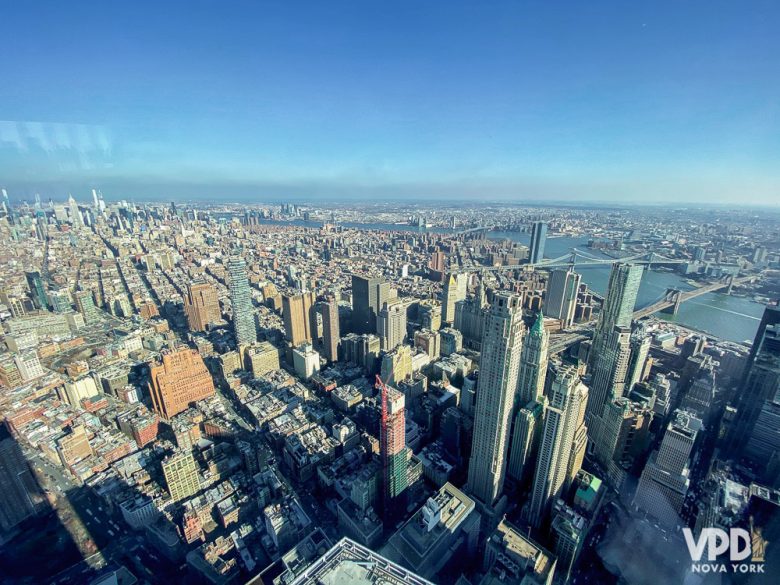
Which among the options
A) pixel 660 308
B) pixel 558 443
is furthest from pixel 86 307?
pixel 660 308

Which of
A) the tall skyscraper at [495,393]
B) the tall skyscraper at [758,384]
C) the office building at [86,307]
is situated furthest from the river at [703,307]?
the office building at [86,307]

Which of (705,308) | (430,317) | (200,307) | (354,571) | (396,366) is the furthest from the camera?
(705,308)

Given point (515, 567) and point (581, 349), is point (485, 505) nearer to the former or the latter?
point (515, 567)

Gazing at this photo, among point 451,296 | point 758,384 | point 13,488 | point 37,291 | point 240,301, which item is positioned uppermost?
→ point 758,384

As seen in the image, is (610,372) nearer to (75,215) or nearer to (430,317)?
(430,317)

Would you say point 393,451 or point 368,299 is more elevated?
point 368,299

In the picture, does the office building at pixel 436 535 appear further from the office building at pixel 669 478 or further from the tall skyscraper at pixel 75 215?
the tall skyscraper at pixel 75 215

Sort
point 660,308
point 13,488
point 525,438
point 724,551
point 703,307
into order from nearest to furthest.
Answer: point 724,551, point 13,488, point 525,438, point 660,308, point 703,307

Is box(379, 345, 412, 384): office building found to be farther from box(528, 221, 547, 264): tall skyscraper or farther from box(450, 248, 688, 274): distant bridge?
box(528, 221, 547, 264): tall skyscraper
